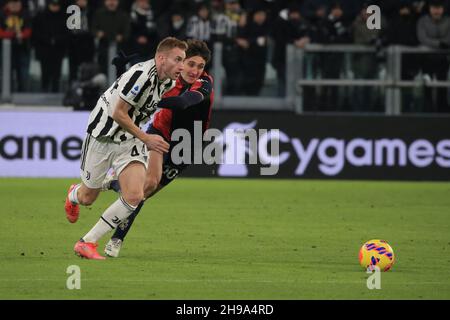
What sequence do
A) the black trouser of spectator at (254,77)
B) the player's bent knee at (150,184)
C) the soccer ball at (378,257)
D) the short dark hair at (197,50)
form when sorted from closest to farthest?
1. the soccer ball at (378,257)
2. the short dark hair at (197,50)
3. the player's bent knee at (150,184)
4. the black trouser of spectator at (254,77)

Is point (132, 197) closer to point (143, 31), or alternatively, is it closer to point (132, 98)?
point (132, 98)

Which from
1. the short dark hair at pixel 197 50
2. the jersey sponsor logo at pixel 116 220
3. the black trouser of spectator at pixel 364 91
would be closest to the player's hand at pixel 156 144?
the jersey sponsor logo at pixel 116 220

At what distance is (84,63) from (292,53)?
3.85m

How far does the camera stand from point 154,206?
17.0 meters

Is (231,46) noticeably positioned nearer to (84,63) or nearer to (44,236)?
(84,63)

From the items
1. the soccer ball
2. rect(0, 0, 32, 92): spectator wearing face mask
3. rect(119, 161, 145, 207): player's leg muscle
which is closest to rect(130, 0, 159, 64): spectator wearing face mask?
rect(0, 0, 32, 92): spectator wearing face mask

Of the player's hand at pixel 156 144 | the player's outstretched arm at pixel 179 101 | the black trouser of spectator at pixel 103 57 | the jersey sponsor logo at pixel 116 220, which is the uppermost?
the black trouser of spectator at pixel 103 57

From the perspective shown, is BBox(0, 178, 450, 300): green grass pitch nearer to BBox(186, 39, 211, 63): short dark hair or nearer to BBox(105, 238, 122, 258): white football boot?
BBox(105, 238, 122, 258): white football boot

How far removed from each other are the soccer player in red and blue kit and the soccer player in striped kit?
0.22m

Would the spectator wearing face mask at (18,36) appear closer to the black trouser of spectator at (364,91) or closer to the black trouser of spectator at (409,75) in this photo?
the black trouser of spectator at (364,91)

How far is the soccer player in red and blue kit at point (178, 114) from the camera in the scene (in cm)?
1111

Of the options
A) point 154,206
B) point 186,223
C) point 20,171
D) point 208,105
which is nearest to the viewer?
point 208,105

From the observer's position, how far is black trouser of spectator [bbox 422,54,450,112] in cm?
2112

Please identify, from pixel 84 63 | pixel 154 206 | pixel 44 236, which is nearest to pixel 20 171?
pixel 84 63
